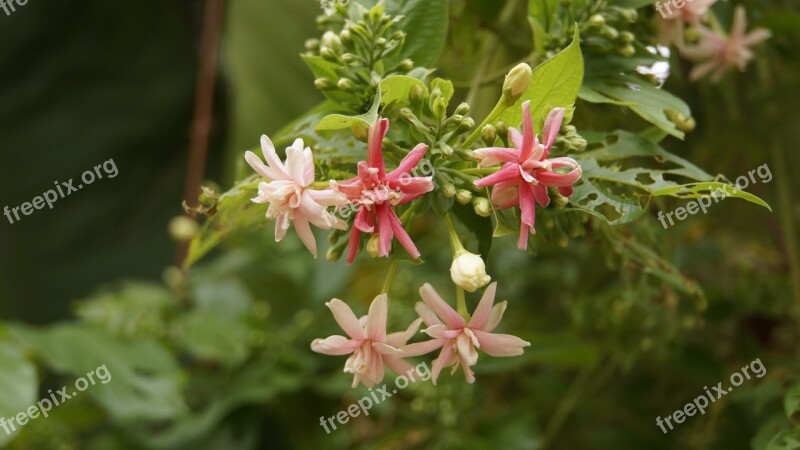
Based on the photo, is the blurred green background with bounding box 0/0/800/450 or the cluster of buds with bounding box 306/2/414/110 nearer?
the cluster of buds with bounding box 306/2/414/110

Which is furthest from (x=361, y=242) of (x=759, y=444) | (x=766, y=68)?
(x=766, y=68)

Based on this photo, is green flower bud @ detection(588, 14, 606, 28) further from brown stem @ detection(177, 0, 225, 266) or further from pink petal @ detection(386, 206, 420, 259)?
brown stem @ detection(177, 0, 225, 266)

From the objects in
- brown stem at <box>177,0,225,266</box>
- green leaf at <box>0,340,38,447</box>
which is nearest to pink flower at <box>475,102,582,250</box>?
green leaf at <box>0,340,38,447</box>

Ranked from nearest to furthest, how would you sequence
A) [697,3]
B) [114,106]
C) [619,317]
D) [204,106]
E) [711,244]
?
[697,3] < [619,317] < [711,244] < [204,106] < [114,106]

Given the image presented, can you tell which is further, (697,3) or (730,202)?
(730,202)

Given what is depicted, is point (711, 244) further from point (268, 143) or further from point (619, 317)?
point (268, 143)

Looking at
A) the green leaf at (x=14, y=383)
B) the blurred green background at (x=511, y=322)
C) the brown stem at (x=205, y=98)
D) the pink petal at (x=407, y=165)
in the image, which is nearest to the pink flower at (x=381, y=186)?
the pink petal at (x=407, y=165)

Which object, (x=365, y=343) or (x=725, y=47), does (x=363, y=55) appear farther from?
(x=725, y=47)
